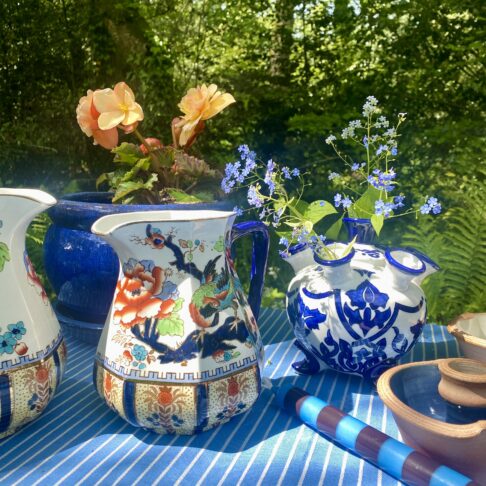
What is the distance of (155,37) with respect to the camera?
3.14m

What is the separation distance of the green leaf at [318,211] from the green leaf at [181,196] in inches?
7.2

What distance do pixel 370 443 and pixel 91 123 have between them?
63 centimetres

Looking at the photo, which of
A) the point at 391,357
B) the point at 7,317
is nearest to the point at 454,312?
the point at 391,357

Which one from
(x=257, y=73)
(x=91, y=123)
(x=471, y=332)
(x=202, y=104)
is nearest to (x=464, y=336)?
(x=471, y=332)

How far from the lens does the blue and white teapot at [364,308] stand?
32.4 inches

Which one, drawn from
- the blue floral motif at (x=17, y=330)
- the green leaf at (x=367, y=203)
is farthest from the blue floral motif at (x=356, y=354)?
the blue floral motif at (x=17, y=330)

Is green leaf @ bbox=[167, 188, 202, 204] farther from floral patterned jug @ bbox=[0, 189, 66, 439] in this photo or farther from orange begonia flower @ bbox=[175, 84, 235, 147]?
floral patterned jug @ bbox=[0, 189, 66, 439]

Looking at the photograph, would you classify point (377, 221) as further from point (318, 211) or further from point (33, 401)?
point (33, 401)

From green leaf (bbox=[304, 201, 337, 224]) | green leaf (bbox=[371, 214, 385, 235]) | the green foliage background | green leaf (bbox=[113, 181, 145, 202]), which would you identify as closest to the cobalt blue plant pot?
green leaf (bbox=[113, 181, 145, 202])

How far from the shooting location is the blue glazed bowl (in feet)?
1.89

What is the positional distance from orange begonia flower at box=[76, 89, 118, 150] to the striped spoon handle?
0.48 meters

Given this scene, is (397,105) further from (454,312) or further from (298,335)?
(298,335)

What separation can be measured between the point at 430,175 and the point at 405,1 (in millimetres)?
850

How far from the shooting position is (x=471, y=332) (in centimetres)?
94
